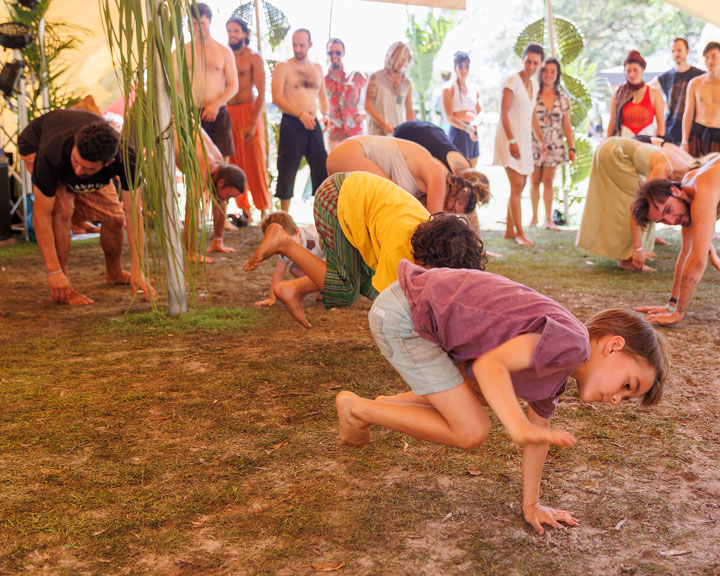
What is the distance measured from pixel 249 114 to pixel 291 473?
461 cm

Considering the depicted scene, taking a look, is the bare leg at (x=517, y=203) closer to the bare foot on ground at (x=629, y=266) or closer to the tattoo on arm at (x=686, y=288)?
the bare foot on ground at (x=629, y=266)

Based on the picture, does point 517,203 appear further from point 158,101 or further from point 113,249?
point 158,101

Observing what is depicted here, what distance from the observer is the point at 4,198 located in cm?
547

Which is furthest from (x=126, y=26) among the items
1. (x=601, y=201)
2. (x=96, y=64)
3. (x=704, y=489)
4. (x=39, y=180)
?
(x=96, y=64)

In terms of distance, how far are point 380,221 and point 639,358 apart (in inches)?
39.2

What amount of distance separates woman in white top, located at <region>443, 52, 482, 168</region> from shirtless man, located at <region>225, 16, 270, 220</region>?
167cm

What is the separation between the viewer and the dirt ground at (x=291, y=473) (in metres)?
1.40

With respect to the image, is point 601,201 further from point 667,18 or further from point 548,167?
point 667,18

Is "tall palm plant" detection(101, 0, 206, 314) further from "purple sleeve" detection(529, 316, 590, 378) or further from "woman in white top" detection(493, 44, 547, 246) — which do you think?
"woman in white top" detection(493, 44, 547, 246)

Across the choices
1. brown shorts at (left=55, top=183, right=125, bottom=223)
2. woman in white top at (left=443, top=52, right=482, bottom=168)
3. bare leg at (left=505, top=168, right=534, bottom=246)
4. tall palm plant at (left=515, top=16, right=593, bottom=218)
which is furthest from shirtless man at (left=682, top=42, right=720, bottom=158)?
brown shorts at (left=55, top=183, right=125, bottom=223)

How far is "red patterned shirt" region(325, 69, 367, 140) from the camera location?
20.0 feet

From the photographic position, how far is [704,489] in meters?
1.68

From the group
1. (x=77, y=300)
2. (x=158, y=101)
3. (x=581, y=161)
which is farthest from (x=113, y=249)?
(x=581, y=161)

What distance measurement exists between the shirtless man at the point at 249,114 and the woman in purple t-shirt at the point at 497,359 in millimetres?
4494
